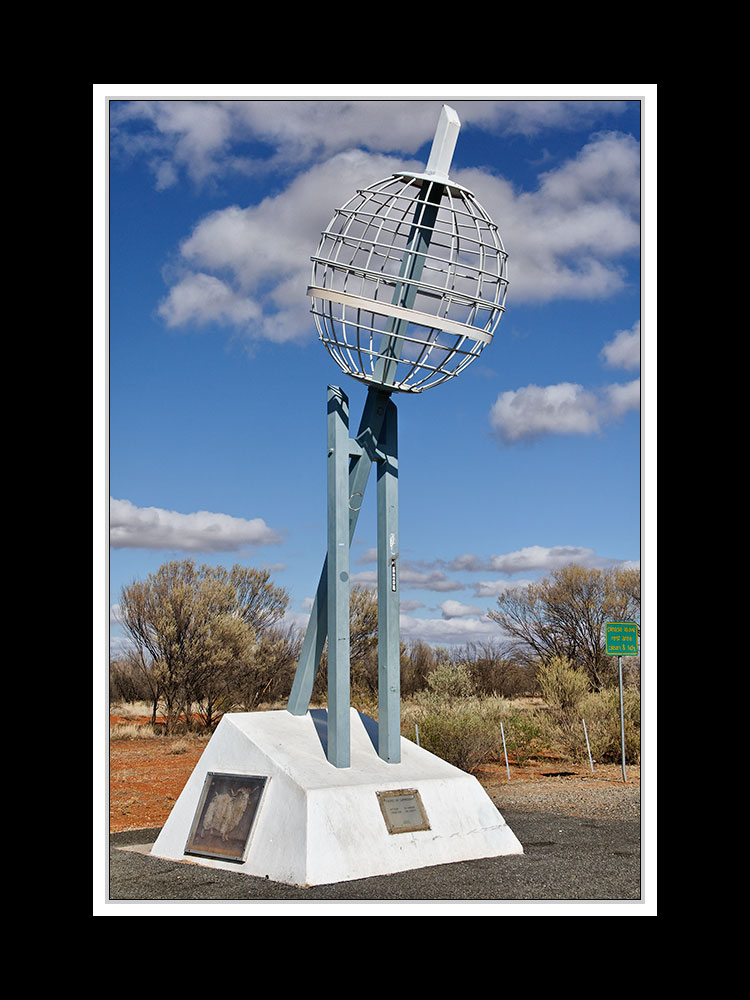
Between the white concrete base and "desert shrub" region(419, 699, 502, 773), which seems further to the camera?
"desert shrub" region(419, 699, 502, 773)

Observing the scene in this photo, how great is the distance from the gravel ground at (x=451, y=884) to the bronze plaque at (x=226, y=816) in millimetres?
193

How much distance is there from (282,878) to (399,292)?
508 cm

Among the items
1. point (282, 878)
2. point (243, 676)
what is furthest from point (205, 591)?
point (282, 878)

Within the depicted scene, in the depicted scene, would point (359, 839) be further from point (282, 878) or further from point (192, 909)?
point (192, 909)

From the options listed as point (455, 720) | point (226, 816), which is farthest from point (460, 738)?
point (226, 816)

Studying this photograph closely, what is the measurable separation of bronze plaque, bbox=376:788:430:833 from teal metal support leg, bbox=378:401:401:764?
715 mm

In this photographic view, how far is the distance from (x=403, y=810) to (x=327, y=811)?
815 millimetres

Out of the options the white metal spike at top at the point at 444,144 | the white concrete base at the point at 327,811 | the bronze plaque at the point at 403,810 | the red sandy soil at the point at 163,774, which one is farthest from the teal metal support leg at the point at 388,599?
the red sandy soil at the point at 163,774

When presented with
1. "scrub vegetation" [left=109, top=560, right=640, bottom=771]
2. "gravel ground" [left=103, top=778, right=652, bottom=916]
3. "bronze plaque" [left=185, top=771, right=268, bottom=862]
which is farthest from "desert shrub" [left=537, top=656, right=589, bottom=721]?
"bronze plaque" [left=185, top=771, right=268, bottom=862]

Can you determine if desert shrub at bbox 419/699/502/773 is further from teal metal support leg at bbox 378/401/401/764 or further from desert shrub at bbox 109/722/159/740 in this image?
teal metal support leg at bbox 378/401/401/764

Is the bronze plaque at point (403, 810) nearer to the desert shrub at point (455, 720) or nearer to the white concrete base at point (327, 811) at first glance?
the white concrete base at point (327, 811)

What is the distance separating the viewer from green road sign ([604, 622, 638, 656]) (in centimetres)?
1267

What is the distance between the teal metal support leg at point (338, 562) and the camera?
874cm
